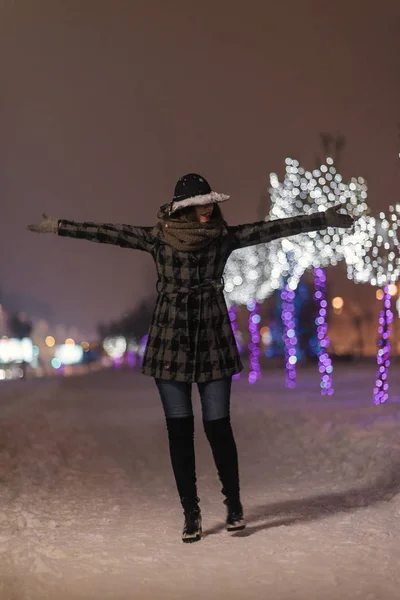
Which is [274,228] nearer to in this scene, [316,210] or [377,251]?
[377,251]

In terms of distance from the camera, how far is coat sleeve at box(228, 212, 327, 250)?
6445 mm

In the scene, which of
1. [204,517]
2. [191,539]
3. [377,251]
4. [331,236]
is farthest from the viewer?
[331,236]

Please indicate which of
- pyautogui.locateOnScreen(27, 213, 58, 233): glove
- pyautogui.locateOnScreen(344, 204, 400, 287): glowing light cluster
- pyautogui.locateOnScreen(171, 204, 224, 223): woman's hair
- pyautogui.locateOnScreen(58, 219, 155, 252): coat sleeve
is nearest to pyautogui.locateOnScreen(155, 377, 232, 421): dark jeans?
pyautogui.locateOnScreen(58, 219, 155, 252): coat sleeve

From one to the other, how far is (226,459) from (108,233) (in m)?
1.59

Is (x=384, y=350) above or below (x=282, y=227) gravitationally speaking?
below

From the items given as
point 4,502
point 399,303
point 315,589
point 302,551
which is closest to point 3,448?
point 4,502

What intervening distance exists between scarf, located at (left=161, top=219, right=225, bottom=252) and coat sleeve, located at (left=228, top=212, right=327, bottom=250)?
0.22 m

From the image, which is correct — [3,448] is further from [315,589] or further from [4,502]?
[315,589]

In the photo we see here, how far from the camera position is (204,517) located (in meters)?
7.03

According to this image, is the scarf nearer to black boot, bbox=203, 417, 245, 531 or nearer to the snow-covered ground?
black boot, bbox=203, 417, 245, 531

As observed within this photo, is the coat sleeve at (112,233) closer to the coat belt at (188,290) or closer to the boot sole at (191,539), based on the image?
the coat belt at (188,290)

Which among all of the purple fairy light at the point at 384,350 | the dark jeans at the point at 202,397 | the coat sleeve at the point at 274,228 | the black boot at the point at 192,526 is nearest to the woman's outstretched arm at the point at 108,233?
the coat sleeve at the point at 274,228

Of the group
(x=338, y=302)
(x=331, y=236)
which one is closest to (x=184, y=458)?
(x=331, y=236)

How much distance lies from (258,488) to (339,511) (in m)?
1.60
